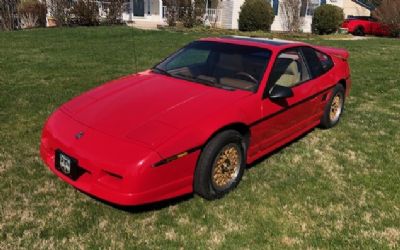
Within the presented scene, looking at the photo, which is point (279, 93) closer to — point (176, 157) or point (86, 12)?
point (176, 157)

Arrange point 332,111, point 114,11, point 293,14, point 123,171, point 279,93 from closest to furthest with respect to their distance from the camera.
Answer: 1. point 123,171
2. point 279,93
3. point 332,111
4. point 114,11
5. point 293,14

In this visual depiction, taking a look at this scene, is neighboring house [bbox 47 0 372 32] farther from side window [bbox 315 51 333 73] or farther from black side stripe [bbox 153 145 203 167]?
black side stripe [bbox 153 145 203 167]

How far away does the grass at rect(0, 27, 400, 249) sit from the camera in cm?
352

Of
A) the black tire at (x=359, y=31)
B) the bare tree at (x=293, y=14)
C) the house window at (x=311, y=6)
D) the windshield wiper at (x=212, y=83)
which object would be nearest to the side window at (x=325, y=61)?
the windshield wiper at (x=212, y=83)

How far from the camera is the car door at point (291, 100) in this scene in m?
4.60

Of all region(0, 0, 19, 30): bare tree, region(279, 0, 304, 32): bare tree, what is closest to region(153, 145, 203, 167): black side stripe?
region(0, 0, 19, 30): bare tree

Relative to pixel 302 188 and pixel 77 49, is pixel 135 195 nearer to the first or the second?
pixel 302 188

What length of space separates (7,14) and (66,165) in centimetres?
1656

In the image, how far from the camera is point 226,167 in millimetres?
4121

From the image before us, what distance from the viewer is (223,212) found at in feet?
12.8

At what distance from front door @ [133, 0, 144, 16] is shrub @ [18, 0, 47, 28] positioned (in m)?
9.28

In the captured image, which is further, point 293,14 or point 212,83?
point 293,14

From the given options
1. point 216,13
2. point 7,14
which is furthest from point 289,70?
point 216,13

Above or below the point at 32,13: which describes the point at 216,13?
above
